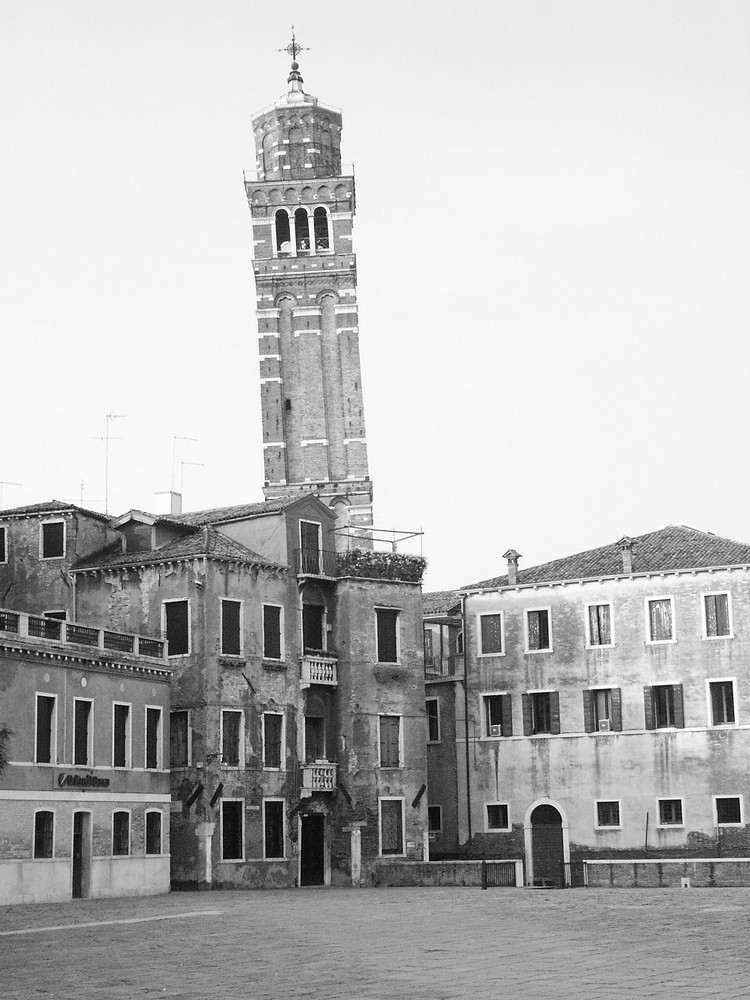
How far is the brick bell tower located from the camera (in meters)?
89.2

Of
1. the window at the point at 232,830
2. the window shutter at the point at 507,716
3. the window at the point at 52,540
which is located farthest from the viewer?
the window shutter at the point at 507,716

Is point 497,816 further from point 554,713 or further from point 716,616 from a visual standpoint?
point 716,616

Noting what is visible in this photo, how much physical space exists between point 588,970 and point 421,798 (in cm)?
3331

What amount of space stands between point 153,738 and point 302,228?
178 ft

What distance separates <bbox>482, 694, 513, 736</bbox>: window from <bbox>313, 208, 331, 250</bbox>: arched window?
43477 mm

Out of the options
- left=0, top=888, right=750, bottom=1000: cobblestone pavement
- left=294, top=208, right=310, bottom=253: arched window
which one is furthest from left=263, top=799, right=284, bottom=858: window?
left=294, top=208, right=310, bottom=253: arched window

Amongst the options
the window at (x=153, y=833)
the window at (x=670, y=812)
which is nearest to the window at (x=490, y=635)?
the window at (x=670, y=812)

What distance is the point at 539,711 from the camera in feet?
183

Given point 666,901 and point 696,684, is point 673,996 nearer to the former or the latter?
point 666,901

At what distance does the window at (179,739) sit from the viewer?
153ft

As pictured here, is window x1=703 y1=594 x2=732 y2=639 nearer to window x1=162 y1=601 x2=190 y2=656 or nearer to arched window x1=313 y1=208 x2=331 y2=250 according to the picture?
window x1=162 y1=601 x2=190 y2=656

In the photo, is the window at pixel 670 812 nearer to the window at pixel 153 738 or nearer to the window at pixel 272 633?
the window at pixel 272 633

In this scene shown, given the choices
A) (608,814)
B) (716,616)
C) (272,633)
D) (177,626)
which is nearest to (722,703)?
(716,616)

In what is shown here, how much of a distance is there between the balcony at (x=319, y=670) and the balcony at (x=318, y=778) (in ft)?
8.43
